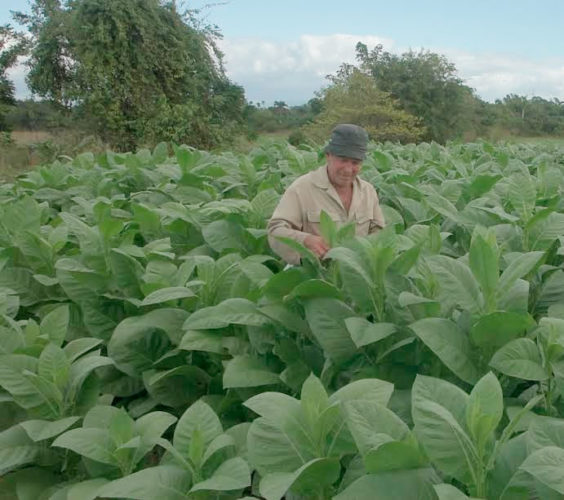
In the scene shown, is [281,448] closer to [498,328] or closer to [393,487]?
[393,487]

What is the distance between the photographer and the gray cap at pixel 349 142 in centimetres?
369

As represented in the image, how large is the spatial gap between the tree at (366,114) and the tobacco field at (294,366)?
112ft

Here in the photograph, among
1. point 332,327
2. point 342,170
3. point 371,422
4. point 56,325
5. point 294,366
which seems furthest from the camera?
point 342,170

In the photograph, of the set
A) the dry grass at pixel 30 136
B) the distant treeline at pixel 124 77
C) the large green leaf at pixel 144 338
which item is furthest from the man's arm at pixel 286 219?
the dry grass at pixel 30 136

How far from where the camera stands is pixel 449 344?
2.13 m

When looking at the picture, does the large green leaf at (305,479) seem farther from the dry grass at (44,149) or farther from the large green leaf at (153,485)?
the dry grass at (44,149)

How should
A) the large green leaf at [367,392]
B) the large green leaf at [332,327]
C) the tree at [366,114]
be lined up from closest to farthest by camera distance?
the large green leaf at [367,392]
the large green leaf at [332,327]
the tree at [366,114]

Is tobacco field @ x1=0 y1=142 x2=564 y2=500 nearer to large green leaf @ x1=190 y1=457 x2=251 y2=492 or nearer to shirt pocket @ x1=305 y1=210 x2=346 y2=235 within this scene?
large green leaf @ x1=190 y1=457 x2=251 y2=492

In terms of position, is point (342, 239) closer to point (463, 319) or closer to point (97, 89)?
point (463, 319)

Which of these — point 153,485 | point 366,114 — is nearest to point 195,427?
point 153,485

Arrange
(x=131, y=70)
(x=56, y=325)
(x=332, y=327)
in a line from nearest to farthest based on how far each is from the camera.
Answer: (x=332, y=327), (x=56, y=325), (x=131, y=70)

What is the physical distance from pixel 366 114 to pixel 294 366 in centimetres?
3683

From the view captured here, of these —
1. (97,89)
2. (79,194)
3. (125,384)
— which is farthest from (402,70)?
(125,384)

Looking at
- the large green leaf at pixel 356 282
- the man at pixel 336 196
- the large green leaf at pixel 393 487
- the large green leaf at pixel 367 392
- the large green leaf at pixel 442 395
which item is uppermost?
the man at pixel 336 196
